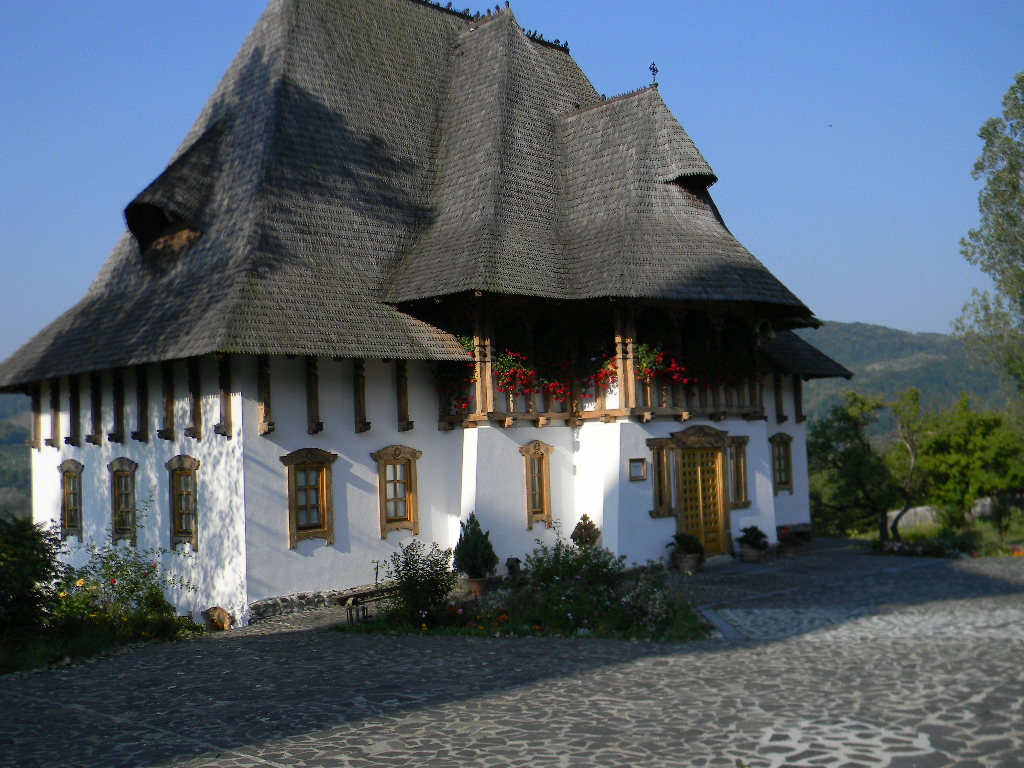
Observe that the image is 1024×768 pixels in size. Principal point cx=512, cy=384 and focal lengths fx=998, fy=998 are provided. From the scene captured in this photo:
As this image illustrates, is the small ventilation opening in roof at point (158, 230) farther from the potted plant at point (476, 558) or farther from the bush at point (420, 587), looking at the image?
the bush at point (420, 587)

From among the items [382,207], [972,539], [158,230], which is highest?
[382,207]

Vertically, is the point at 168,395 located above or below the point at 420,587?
above

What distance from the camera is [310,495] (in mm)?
15500

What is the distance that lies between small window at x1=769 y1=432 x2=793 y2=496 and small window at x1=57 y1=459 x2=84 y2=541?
14.6 m

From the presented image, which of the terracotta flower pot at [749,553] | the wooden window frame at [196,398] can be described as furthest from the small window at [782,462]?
the wooden window frame at [196,398]

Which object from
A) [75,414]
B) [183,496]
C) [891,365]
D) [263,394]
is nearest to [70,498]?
[75,414]

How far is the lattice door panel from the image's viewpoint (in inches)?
710

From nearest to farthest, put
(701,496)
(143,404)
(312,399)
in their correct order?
(312,399), (143,404), (701,496)

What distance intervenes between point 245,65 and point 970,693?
1693cm

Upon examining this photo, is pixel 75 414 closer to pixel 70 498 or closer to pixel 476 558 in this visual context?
pixel 70 498

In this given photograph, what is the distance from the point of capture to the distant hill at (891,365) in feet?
356

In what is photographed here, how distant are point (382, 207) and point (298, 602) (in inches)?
286

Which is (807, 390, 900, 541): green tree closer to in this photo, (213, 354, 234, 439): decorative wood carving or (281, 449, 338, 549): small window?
(281, 449, 338, 549): small window

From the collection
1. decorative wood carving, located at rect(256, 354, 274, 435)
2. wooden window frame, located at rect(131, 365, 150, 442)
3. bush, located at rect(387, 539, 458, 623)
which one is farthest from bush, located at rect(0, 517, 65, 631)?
wooden window frame, located at rect(131, 365, 150, 442)
